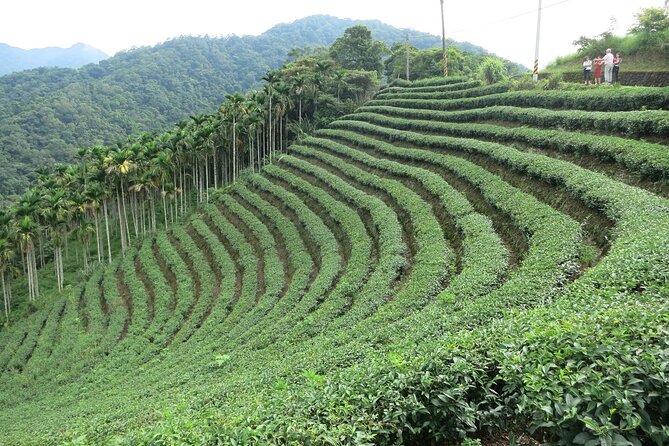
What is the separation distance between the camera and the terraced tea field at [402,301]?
404 cm

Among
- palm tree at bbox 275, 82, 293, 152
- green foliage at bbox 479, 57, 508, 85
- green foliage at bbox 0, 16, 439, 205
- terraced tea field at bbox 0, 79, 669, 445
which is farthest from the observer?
green foliage at bbox 0, 16, 439, 205

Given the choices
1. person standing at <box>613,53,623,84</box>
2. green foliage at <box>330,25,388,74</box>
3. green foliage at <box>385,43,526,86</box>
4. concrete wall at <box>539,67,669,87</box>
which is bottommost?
concrete wall at <box>539,67,669,87</box>

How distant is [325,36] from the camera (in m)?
156

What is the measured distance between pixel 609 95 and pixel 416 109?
667 inches

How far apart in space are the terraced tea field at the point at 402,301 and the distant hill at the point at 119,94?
4374cm

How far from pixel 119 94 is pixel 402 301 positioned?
285ft

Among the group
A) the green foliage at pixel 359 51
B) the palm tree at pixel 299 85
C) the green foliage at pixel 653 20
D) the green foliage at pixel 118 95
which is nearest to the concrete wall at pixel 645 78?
the green foliage at pixel 653 20

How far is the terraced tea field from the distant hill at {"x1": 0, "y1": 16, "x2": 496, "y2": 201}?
4374 centimetres

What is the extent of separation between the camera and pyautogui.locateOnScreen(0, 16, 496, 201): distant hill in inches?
2525

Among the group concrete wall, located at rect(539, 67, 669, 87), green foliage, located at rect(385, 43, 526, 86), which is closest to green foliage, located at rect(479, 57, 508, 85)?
green foliage, located at rect(385, 43, 526, 86)

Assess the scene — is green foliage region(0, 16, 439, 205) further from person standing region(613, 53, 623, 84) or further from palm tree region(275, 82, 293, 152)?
person standing region(613, 53, 623, 84)

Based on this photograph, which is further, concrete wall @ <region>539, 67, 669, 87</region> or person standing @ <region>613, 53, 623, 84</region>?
person standing @ <region>613, 53, 623, 84</region>

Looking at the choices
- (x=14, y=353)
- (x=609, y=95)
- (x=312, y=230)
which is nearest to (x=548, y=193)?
(x=609, y=95)

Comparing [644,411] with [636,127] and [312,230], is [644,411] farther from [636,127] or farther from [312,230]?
[312,230]
